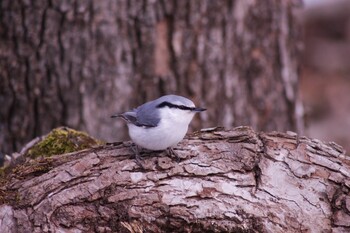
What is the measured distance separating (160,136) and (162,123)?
0.07 metres

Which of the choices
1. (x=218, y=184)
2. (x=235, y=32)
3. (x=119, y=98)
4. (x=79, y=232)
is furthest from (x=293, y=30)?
(x=79, y=232)

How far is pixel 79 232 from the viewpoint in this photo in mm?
3299

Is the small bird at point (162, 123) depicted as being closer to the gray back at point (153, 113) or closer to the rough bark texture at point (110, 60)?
the gray back at point (153, 113)

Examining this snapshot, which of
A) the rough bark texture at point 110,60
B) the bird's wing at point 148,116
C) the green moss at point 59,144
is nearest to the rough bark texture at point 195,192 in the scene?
the bird's wing at point 148,116

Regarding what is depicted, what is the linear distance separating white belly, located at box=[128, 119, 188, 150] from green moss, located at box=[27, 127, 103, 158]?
0.64m

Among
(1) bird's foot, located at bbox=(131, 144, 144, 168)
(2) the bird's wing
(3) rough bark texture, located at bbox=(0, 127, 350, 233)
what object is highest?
(2) the bird's wing

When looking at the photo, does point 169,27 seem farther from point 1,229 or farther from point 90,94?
point 1,229

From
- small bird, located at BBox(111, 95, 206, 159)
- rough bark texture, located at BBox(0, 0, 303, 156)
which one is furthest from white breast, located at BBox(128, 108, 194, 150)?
rough bark texture, located at BBox(0, 0, 303, 156)

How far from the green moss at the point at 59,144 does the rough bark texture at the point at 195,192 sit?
494 mm

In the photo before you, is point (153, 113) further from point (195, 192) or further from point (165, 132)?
point (195, 192)

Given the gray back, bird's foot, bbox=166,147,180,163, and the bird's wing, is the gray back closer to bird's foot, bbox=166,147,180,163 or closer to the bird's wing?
the bird's wing

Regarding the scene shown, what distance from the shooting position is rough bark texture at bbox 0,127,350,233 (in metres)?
3.28

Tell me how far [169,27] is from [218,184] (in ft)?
7.52

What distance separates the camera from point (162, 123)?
11.5ft
